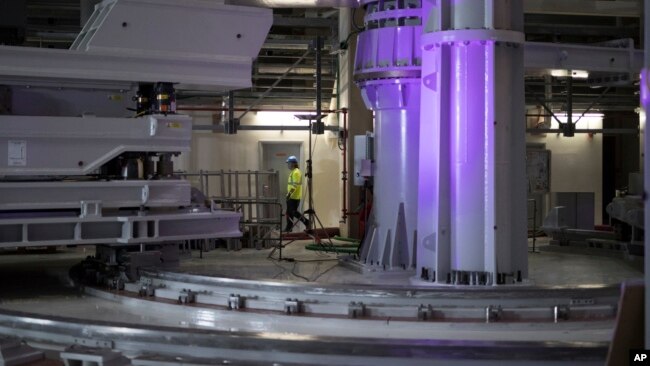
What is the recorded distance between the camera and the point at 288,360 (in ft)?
17.0

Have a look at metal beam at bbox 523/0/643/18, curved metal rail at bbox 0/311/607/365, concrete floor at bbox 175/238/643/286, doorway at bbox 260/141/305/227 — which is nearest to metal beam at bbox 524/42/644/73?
concrete floor at bbox 175/238/643/286

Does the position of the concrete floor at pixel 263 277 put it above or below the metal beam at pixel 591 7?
below

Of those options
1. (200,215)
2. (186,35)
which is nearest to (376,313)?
(200,215)

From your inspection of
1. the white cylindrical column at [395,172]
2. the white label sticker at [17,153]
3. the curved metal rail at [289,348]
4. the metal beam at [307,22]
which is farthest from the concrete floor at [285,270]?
the metal beam at [307,22]

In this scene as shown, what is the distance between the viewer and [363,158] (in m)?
9.00

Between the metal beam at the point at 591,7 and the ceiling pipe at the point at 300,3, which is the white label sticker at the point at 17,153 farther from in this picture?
the metal beam at the point at 591,7

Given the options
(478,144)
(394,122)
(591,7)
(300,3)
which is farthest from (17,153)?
(591,7)

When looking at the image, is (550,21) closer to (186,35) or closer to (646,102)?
(186,35)

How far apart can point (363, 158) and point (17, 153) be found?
3.61 metres

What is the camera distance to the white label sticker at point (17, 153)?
709 centimetres

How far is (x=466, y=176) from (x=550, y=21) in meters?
11.0

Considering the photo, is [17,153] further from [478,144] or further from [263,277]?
[478,144]

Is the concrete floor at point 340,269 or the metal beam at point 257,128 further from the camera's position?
the metal beam at point 257,128

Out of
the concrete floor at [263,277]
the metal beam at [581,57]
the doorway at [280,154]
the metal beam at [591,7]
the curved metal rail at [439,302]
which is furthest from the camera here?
the doorway at [280,154]
